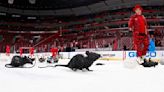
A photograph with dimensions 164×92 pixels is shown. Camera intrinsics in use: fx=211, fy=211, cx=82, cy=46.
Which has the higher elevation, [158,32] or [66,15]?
[66,15]

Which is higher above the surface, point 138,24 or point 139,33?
point 138,24

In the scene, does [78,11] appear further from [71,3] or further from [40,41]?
[40,41]

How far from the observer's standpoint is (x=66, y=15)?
24.5m

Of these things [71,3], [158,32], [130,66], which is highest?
[71,3]

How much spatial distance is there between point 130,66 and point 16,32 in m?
21.8

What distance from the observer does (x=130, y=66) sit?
376 cm

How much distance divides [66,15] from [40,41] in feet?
15.4

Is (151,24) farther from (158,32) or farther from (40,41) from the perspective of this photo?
(40,41)

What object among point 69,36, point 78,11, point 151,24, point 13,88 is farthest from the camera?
point 78,11

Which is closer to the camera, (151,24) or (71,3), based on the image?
(151,24)

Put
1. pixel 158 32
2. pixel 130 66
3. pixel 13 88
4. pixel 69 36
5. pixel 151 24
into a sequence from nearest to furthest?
pixel 13 88 → pixel 130 66 → pixel 158 32 → pixel 151 24 → pixel 69 36

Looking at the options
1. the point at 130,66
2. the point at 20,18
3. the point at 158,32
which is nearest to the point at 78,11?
the point at 20,18

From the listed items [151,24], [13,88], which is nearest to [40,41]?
[151,24]

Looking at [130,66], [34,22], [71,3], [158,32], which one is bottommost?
[130,66]
